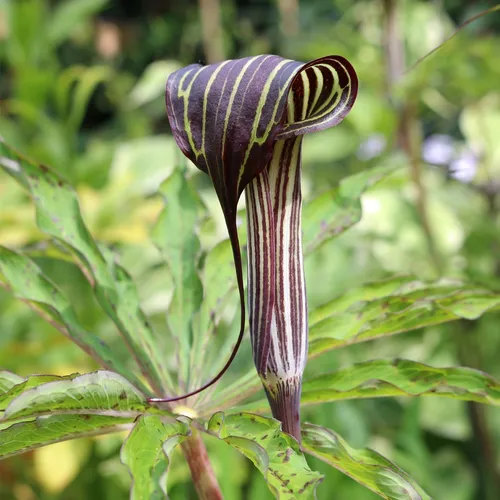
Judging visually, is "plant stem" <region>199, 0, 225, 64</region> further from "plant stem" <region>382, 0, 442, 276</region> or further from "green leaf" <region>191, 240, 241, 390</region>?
"green leaf" <region>191, 240, 241, 390</region>

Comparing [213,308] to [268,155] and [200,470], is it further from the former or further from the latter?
[268,155]

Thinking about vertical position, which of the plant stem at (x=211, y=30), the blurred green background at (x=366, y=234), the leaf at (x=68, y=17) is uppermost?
the leaf at (x=68, y=17)

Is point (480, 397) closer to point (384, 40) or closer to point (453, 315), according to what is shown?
point (453, 315)

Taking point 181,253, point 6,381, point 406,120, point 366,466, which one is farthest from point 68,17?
point 366,466

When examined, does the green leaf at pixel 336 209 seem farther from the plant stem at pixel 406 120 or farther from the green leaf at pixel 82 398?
the plant stem at pixel 406 120

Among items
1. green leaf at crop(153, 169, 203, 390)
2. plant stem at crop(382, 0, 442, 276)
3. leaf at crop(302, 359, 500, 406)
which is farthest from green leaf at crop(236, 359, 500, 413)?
plant stem at crop(382, 0, 442, 276)

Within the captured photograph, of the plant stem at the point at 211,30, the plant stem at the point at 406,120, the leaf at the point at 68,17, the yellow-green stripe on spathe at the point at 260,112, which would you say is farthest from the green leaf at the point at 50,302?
the plant stem at the point at 211,30

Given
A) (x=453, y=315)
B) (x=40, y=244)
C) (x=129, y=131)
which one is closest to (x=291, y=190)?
(x=453, y=315)
